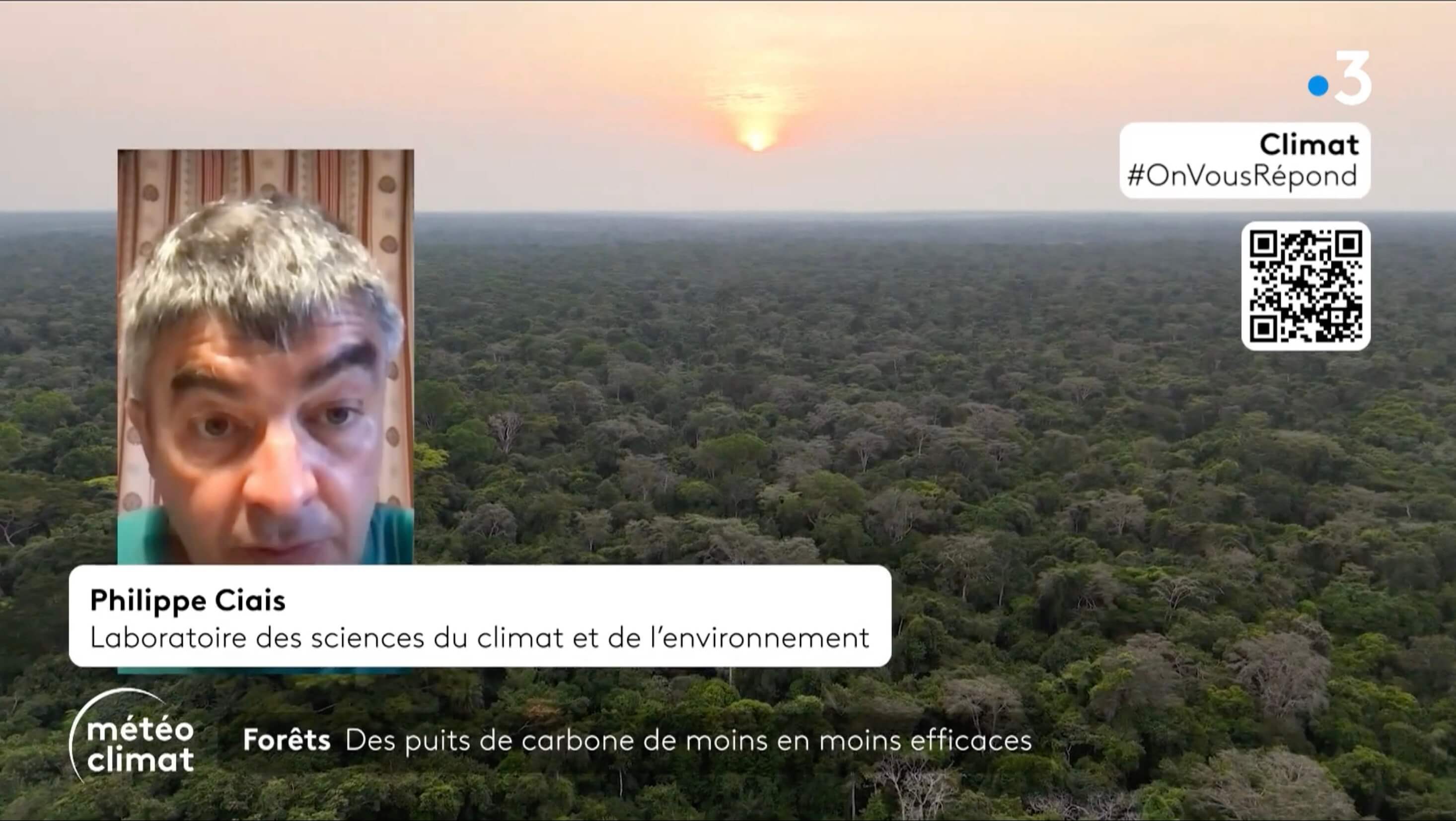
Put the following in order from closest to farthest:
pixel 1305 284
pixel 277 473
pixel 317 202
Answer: pixel 277 473, pixel 317 202, pixel 1305 284

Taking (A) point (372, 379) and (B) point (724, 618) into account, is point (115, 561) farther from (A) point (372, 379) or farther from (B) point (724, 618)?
(B) point (724, 618)

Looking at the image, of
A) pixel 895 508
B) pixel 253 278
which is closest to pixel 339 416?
pixel 253 278

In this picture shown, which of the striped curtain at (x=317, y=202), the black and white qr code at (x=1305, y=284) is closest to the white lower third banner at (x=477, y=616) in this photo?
the striped curtain at (x=317, y=202)

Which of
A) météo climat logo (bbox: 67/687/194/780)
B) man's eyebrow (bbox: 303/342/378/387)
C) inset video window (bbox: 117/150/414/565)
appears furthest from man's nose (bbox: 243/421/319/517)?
météo climat logo (bbox: 67/687/194/780)

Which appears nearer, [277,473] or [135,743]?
[277,473]

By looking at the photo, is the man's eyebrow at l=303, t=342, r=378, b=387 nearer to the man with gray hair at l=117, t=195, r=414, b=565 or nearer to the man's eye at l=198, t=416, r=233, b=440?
the man with gray hair at l=117, t=195, r=414, b=565

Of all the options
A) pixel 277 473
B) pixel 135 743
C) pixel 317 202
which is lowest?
pixel 135 743

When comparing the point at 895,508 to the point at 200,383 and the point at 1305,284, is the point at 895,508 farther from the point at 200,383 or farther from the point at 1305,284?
the point at 200,383
